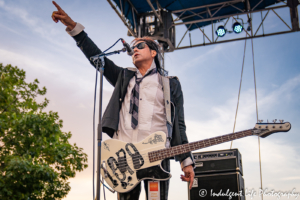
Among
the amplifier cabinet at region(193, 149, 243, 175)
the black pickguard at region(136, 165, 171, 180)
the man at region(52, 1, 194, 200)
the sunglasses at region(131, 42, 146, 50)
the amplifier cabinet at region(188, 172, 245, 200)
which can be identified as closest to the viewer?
the black pickguard at region(136, 165, 171, 180)

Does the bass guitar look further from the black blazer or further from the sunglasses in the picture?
the sunglasses

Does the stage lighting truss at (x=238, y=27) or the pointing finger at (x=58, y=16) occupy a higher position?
the stage lighting truss at (x=238, y=27)

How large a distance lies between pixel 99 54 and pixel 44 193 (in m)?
8.44

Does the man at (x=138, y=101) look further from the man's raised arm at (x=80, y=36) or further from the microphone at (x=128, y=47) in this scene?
the microphone at (x=128, y=47)

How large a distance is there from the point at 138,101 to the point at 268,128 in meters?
1.21

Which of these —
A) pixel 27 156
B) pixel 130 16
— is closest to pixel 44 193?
pixel 27 156

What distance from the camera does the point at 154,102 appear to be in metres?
2.38

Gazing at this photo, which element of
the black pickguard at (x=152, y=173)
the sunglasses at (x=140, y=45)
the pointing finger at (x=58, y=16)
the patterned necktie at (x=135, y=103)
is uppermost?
Result: the pointing finger at (x=58, y=16)

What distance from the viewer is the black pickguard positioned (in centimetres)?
212

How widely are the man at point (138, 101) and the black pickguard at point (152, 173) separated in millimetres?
53

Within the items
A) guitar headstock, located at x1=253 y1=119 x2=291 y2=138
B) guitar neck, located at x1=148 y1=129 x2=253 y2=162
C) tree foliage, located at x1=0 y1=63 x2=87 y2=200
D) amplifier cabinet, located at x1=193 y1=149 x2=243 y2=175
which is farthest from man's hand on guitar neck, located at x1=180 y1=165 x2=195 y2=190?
tree foliage, located at x1=0 y1=63 x2=87 y2=200

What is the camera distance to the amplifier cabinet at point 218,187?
404cm

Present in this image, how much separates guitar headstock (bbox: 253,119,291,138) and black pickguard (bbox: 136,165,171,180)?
98 cm

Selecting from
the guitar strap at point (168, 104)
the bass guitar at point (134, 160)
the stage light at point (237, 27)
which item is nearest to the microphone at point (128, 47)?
the guitar strap at point (168, 104)
